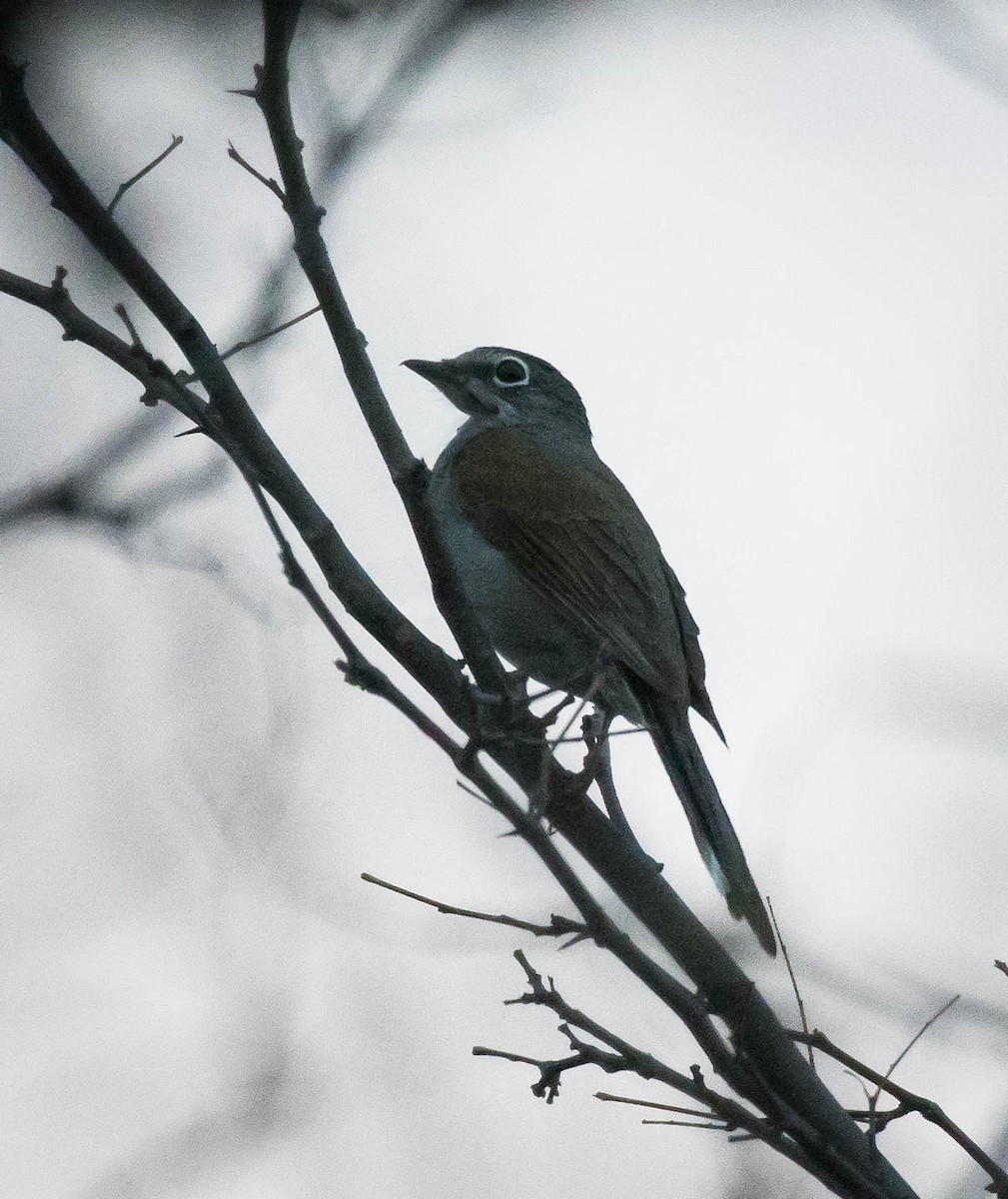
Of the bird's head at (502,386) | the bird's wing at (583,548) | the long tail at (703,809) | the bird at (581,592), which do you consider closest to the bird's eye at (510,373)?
the bird's head at (502,386)

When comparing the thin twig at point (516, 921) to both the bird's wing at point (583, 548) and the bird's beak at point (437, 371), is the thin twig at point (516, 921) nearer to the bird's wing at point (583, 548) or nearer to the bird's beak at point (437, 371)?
the bird's wing at point (583, 548)

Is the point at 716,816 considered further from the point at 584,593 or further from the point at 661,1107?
the point at 661,1107

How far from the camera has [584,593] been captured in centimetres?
645

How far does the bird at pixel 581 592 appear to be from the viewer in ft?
19.2

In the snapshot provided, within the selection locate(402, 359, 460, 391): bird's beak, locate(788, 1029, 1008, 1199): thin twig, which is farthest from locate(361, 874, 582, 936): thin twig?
locate(402, 359, 460, 391): bird's beak

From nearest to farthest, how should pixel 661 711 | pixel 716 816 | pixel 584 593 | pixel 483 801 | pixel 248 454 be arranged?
pixel 483 801 < pixel 248 454 < pixel 716 816 < pixel 661 711 < pixel 584 593

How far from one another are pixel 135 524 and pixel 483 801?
103 inches

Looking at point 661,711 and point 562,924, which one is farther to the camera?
point 661,711

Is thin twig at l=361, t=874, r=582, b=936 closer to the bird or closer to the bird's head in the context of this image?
the bird

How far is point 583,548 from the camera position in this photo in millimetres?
6707

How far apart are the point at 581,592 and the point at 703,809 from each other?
4.25 feet

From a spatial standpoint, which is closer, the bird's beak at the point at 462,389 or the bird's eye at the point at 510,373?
the bird's beak at the point at 462,389

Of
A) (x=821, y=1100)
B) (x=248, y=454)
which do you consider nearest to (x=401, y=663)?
(x=248, y=454)

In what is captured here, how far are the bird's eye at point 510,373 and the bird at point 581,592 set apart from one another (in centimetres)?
65
